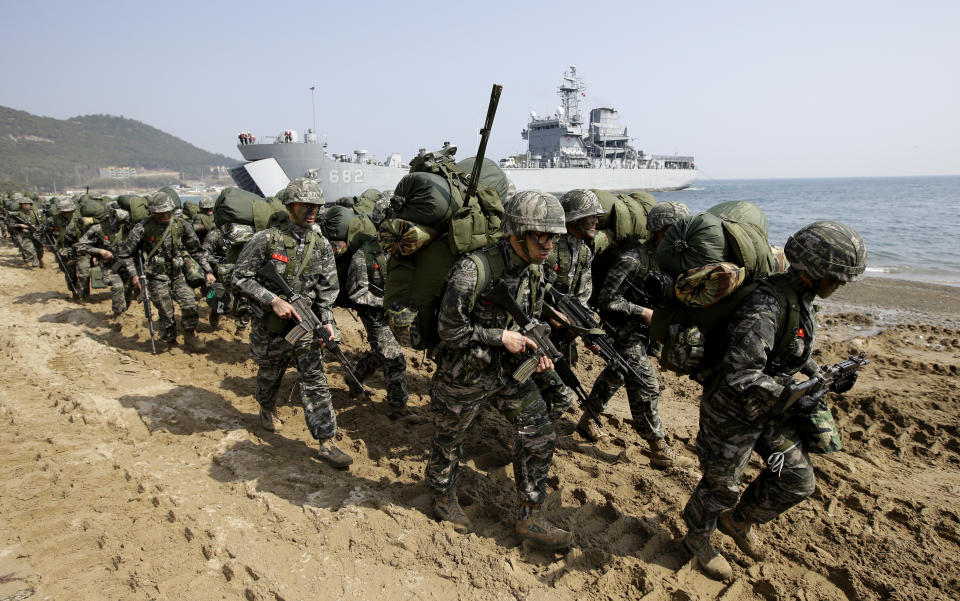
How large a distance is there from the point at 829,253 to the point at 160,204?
8.04m

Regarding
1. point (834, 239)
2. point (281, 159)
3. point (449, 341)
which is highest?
point (281, 159)

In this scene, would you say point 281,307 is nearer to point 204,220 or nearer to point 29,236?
point 204,220

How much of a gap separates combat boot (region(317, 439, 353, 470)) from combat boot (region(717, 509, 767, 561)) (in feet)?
9.72

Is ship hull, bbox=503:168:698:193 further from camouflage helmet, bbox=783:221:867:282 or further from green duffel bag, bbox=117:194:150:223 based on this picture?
camouflage helmet, bbox=783:221:867:282

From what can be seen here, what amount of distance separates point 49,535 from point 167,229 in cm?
533

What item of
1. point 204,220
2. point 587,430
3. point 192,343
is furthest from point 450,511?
point 204,220

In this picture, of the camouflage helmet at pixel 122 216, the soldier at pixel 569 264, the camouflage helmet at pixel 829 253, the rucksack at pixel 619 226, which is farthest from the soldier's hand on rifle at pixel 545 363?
the camouflage helmet at pixel 122 216

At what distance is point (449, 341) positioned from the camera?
3084 mm

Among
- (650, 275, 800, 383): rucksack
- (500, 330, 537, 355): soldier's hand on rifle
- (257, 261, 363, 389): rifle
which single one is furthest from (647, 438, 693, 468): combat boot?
(257, 261, 363, 389): rifle

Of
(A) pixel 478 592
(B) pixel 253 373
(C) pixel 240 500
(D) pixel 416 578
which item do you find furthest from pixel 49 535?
(B) pixel 253 373

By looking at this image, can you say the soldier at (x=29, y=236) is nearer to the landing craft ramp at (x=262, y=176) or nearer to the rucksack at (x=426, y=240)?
the landing craft ramp at (x=262, y=176)

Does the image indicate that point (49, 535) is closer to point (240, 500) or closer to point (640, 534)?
point (240, 500)

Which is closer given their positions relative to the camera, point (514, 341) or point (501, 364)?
point (514, 341)

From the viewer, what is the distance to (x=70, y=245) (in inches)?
447
